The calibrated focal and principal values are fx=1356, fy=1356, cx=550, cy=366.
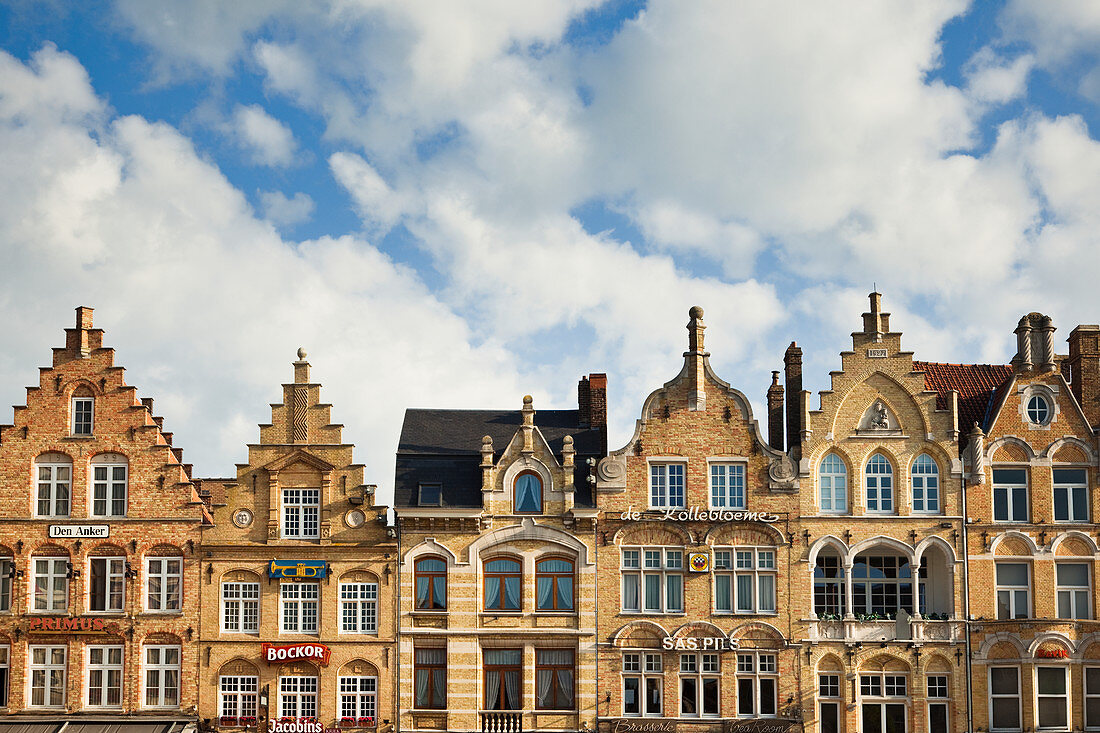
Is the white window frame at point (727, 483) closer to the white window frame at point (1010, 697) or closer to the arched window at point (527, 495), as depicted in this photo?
the arched window at point (527, 495)

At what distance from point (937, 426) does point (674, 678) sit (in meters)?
12.9

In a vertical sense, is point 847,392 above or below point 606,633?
above

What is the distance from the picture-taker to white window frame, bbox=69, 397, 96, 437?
48681mm

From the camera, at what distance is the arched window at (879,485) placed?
1893 inches

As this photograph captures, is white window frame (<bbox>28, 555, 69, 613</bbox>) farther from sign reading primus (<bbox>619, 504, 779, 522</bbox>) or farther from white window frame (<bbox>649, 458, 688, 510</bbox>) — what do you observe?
white window frame (<bbox>649, 458, 688, 510</bbox>)

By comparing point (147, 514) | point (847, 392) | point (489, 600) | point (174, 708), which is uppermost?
point (847, 392)

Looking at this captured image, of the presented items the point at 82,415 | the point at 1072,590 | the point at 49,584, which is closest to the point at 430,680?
the point at 49,584

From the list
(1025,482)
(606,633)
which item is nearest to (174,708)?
(606,633)

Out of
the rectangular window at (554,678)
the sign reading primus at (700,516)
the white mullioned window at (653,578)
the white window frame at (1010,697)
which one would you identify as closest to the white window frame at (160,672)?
the rectangular window at (554,678)

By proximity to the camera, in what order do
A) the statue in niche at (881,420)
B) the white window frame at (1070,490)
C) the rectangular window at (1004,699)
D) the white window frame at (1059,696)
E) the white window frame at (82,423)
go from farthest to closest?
the white window frame at (82,423)
the statue in niche at (881,420)
the white window frame at (1070,490)
the rectangular window at (1004,699)
the white window frame at (1059,696)

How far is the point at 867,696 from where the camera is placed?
155 feet

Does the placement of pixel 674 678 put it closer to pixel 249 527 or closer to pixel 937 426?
pixel 937 426

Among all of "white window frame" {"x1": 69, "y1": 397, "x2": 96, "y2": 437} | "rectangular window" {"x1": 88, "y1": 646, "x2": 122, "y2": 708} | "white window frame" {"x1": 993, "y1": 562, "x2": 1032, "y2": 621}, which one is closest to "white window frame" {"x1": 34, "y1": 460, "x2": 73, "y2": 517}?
"white window frame" {"x1": 69, "y1": 397, "x2": 96, "y2": 437}

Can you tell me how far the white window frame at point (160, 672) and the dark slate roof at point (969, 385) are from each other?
2842 cm
